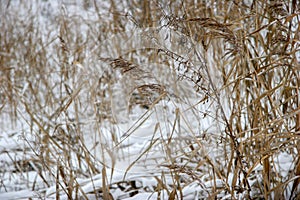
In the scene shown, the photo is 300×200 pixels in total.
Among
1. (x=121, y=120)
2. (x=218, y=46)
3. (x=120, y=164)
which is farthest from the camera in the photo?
(x=121, y=120)

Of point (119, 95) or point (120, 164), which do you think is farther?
point (119, 95)

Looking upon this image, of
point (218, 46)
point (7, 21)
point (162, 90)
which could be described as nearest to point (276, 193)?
Result: point (162, 90)

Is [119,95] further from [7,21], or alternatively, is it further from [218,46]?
[7,21]

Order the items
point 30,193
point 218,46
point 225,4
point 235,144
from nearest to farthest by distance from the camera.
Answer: point 235,144 < point 30,193 < point 225,4 < point 218,46

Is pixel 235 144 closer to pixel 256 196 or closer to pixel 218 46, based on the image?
pixel 256 196

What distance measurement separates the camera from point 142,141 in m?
2.12

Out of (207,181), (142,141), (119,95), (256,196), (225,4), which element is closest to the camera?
(256,196)

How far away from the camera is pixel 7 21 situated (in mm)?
3947

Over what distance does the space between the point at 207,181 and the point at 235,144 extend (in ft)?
1.23

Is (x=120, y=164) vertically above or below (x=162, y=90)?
below

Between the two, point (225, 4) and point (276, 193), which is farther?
point (225, 4)

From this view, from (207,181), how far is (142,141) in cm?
77

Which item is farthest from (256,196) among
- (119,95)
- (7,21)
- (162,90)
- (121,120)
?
(7,21)

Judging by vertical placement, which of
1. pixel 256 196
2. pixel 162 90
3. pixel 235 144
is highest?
pixel 162 90
